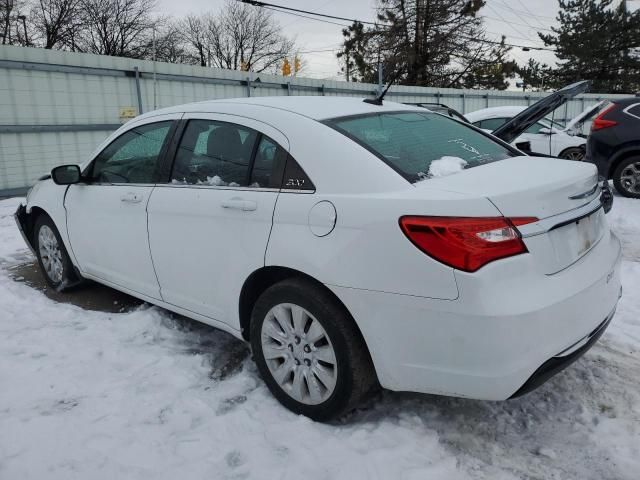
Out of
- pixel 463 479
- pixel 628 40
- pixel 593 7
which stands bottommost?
pixel 463 479

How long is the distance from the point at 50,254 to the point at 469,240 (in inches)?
154

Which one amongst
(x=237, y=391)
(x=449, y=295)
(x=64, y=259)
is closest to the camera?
(x=449, y=295)

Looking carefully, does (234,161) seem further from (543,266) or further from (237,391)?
(543,266)

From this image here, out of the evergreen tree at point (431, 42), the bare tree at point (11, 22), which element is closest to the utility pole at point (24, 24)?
the bare tree at point (11, 22)

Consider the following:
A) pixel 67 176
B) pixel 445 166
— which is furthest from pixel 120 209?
pixel 445 166

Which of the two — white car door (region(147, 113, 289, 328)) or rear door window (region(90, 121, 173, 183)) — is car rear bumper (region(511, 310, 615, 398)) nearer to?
white car door (region(147, 113, 289, 328))

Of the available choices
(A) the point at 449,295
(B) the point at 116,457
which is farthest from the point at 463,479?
(B) the point at 116,457

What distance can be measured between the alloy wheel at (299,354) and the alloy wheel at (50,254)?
2.63 metres

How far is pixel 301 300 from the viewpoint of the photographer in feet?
7.90

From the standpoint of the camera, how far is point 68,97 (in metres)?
10.1

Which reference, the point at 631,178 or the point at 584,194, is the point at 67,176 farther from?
the point at 631,178

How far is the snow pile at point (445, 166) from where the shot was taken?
7.90 feet

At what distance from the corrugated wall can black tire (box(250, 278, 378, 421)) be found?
6.34 metres

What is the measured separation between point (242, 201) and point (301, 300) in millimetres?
636
